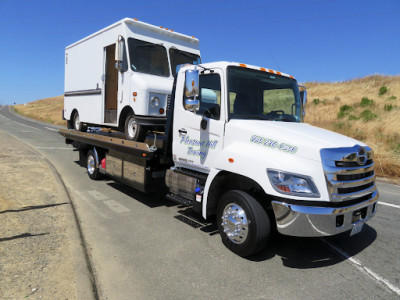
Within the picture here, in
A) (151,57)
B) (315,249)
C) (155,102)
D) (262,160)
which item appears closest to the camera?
(262,160)

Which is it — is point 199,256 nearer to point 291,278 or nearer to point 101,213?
point 291,278

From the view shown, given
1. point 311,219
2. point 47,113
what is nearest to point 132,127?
point 311,219

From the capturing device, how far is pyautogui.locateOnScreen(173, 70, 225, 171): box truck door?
4230mm

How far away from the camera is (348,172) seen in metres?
3.36

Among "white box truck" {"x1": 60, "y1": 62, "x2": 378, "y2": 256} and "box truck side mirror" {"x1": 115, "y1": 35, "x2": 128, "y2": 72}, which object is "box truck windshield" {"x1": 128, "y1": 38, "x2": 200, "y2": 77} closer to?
Result: "box truck side mirror" {"x1": 115, "y1": 35, "x2": 128, "y2": 72}

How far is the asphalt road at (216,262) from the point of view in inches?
119

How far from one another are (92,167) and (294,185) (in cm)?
613

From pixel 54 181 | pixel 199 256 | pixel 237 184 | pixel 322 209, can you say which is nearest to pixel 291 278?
pixel 322 209

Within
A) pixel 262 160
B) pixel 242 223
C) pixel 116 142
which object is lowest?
pixel 242 223

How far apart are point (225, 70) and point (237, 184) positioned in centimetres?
162

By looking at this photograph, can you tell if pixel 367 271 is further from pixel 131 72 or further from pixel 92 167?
pixel 92 167

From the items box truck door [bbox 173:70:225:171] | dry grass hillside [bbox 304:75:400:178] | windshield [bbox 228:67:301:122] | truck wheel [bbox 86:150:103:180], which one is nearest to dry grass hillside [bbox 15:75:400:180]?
dry grass hillside [bbox 304:75:400:178]

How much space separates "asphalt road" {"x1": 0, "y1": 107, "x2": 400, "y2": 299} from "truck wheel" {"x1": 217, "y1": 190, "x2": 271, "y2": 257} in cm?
18

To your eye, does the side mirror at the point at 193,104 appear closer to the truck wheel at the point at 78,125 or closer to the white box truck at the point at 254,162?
the white box truck at the point at 254,162
